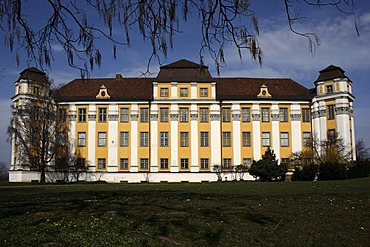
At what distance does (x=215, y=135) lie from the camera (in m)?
50.8

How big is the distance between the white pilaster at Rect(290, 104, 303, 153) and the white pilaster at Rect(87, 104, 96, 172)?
26.1 metres

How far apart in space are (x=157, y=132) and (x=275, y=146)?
1558cm

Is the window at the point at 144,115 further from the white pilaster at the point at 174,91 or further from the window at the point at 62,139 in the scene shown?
the window at the point at 62,139

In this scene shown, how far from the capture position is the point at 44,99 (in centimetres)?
4625

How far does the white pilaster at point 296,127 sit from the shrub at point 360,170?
49.7ft

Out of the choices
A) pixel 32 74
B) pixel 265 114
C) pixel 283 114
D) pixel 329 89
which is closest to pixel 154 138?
pixel 265 114

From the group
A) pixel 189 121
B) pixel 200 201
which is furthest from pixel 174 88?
pixel 200 201

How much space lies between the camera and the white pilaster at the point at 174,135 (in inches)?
1975

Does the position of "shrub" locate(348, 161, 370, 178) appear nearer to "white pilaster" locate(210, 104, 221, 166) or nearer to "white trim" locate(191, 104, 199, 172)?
"white pilaster" locate(210, 104, 221, 166)

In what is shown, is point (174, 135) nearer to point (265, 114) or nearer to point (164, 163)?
point (164, 163)

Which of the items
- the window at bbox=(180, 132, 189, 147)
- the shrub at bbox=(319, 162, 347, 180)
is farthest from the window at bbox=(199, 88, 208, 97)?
the shrub at bbox=(319, 162, 347, 180)

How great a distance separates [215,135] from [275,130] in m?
7.99

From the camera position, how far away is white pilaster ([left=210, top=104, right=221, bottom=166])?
50.2 metres

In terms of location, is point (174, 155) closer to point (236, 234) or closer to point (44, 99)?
point (44, 99)
